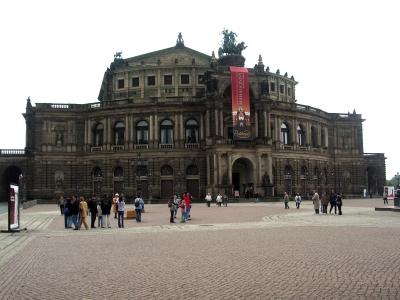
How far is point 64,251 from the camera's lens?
1947cm

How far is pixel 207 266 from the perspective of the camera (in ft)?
49.6

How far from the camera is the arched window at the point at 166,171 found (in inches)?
3081

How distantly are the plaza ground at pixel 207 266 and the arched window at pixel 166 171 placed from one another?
53776 millimetres

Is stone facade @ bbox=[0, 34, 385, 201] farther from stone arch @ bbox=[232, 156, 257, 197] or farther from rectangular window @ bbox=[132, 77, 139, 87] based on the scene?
rectangular window @ bbox=[132, 77, 139, 87]

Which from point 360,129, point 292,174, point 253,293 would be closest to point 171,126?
point 292,174

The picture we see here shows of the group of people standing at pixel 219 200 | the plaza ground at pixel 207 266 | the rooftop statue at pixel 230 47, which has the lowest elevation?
the plaza ground at pixel 207 266

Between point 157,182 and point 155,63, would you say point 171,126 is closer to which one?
point 157,182

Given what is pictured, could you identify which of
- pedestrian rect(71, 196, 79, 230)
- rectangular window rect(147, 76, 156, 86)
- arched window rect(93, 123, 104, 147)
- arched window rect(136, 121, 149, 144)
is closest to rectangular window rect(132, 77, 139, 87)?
rectangular window rect(147, 76, 156, 86)

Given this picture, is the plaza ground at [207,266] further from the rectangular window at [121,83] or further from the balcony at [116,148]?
the rectangular window at [121,83]

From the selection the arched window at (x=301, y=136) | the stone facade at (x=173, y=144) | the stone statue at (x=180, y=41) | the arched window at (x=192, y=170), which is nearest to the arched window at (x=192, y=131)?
the stone facade at (x=173, y=144)

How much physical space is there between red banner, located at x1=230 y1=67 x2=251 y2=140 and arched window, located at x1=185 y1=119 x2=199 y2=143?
7716 millimetres

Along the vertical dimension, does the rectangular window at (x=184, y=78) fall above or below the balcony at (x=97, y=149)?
above

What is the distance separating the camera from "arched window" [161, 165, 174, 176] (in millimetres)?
78250

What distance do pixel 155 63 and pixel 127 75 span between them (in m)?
5.41
